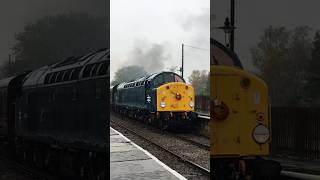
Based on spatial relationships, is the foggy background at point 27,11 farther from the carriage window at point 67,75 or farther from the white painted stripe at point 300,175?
the white painted stripe at point 300,175

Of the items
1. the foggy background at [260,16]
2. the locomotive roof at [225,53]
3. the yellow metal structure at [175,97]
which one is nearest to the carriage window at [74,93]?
the yellow metal structure at [175,97]

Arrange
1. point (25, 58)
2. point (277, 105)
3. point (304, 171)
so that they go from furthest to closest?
point (25, 58)
point (304, 171)
point (277, 105)

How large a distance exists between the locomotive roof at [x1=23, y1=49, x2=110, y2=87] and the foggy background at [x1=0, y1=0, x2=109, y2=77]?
0.78 ft

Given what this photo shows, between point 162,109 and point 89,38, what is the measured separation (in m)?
0.63

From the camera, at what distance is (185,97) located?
2418mm

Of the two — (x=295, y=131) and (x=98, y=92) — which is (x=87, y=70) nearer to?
(x=98, y=92)

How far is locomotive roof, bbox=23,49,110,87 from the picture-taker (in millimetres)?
2463

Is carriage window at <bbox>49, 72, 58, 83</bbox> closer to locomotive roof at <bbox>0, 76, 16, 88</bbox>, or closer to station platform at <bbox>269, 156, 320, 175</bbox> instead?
locomotive roof at <bbox>0, 76, 16, 88</bbox>

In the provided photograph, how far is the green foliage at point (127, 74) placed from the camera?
2346 mm

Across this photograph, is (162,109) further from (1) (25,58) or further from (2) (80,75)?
(1) (25,58)

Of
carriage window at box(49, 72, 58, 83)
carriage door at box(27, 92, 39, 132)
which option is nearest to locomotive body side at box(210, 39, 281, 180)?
carriage window at box(49, 72, 58, 83)

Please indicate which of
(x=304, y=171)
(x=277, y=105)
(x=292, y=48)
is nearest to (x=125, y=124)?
(x=277, y=105)

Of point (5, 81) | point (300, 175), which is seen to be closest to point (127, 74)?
point (300, 175)

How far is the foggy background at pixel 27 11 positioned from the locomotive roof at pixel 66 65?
24cm
